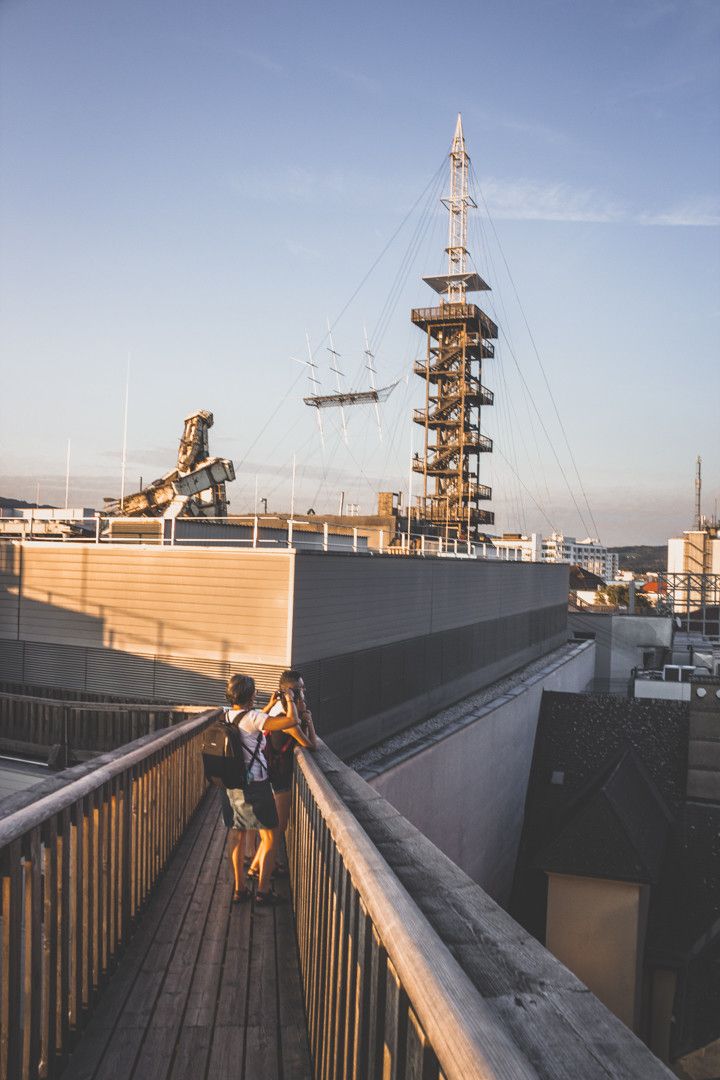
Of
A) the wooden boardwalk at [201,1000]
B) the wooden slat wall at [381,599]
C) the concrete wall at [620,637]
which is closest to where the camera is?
the wooden boardwalk at [201,1000]

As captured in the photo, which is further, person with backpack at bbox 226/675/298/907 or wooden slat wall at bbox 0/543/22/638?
wooden slat wall at bbox 0/543/22/638

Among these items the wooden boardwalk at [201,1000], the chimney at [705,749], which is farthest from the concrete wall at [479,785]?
the wooden boardwalk at [201,1000]

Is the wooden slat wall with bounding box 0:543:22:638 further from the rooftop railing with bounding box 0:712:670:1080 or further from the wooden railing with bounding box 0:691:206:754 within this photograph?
the rooftop railing with bounding box 0:712:670:1080

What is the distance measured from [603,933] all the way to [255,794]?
46.2 feet

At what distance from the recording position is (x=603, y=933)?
1670cm

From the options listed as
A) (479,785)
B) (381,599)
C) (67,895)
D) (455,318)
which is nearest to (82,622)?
(381,599)

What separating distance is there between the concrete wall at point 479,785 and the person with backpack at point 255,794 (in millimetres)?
7300

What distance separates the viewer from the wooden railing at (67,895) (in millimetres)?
2707

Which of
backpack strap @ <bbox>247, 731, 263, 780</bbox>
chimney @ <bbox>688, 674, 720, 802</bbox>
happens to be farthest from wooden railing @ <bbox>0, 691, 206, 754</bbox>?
chimney @ <bbox>688, 674, 720, 802</bbox>

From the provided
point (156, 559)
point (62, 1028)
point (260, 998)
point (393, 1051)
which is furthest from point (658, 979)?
point (393, 1051)

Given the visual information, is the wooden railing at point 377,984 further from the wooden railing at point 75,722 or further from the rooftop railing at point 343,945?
the wooden railing at point 75,722

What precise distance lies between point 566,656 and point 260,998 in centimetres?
3226

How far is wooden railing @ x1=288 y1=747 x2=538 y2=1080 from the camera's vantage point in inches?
51.7

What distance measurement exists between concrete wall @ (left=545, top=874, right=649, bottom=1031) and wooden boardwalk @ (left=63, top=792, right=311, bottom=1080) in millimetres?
13437
